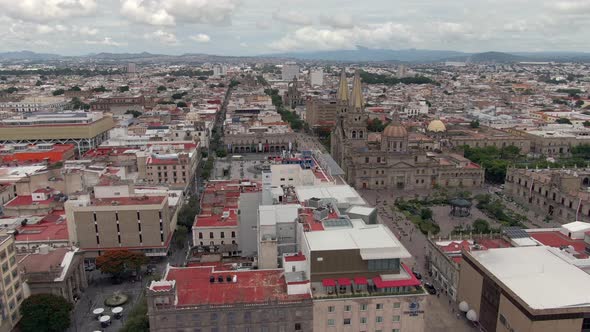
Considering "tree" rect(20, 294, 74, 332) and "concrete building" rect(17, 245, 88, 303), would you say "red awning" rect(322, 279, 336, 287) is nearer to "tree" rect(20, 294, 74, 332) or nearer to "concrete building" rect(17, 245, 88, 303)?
Result: "tree" rect(20, 294, 74, 332)

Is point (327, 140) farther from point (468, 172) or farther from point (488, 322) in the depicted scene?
point (488, 322)

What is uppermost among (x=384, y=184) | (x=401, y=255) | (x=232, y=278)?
(x=401, y=255)

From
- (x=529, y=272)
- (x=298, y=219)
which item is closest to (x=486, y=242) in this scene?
(x=529, y=272)

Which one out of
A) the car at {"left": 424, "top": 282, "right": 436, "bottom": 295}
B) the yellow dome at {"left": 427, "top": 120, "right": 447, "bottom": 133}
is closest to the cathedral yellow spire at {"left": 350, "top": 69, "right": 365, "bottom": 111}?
the yellow dome at {"left": 427, "top": 120, "right": 447, "bottom": 133}

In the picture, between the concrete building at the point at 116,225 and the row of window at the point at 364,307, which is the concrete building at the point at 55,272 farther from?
the row of window at the point at 364,307

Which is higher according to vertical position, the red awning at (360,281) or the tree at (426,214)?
the red awning at (360,281)

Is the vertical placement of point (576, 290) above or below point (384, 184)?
above

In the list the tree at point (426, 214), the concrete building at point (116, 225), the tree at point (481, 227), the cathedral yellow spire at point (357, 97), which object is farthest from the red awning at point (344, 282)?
the cathedral yellow spire at point (357, 97)
